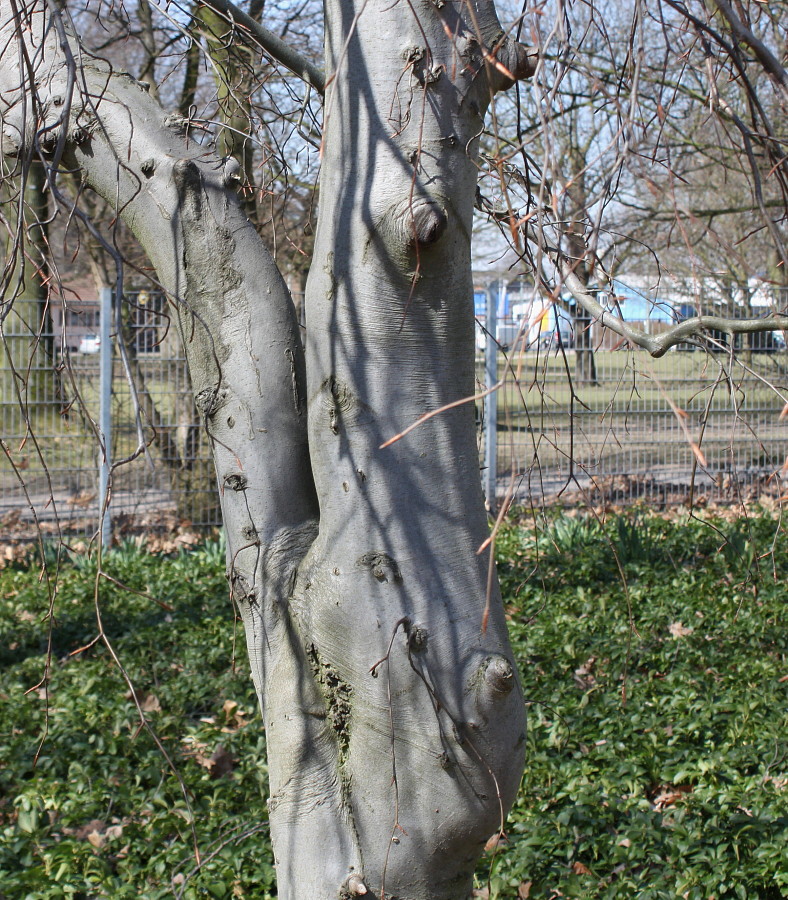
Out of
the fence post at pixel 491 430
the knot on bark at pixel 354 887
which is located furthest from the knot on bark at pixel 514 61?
the fence post at pixel 491 430

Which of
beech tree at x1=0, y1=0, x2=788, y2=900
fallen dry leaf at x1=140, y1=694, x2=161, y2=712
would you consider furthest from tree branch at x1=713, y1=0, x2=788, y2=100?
fallen dry leaf at x1=140, y1=694, x2=161, y2=712

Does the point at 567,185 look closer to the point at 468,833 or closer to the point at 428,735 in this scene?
the point at 428,735

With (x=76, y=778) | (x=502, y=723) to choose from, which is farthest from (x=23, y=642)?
(x=502, y=723)

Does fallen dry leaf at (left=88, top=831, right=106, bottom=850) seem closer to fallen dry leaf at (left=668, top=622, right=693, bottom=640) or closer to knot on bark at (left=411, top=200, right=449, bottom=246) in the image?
knot on bark at (left=411, top=200, right=449, bottom=246)

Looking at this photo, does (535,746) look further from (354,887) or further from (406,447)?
(406,447)

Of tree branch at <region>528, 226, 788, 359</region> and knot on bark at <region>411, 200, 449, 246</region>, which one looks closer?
tree branch at <region>528, 226, 788, 359</region>

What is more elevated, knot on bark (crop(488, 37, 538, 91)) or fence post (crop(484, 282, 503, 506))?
knot on bark (crop(488, 37, 538, 91))

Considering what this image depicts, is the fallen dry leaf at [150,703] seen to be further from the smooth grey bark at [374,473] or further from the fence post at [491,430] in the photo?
the fence post at [491,430]

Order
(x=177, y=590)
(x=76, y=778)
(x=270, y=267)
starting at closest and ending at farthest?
(x=270, y=267) → (x=76, y=778) → (x=177, y=590)

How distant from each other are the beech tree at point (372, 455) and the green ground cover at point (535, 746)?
289mm

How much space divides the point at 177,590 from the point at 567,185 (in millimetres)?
5221

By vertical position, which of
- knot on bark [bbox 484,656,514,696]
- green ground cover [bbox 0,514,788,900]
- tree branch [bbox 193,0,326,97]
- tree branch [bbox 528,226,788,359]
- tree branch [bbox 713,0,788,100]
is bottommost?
green ground cover [bbox 0,514,788,900]

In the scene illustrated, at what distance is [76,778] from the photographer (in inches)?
142

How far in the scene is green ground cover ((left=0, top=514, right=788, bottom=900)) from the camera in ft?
9.37
